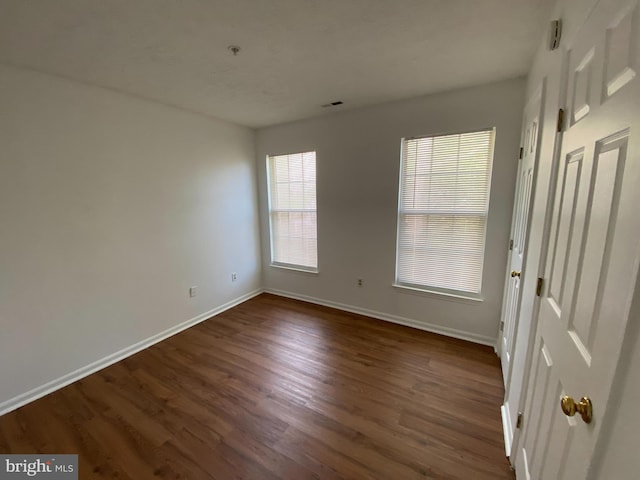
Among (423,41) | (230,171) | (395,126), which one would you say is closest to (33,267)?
(230,171)

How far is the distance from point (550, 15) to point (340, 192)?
2.21 meters

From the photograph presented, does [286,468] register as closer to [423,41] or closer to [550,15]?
[423,41]

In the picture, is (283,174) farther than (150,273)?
Yes

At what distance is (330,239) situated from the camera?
3506mm

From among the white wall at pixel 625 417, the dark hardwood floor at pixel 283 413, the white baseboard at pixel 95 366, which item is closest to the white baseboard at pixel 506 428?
the dark hardwood floor at pixel 283 413

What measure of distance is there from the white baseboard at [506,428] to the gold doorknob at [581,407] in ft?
3.65

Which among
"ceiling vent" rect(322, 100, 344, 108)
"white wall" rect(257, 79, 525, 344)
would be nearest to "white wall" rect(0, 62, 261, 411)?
"white wall" rect(257, 79, 525, 344)

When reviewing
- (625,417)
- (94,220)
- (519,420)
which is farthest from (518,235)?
(94,220)

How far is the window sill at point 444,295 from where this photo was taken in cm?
271

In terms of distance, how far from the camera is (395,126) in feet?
9.33

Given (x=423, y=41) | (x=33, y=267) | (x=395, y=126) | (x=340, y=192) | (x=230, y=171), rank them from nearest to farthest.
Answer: (x=423, y=41), (x=33, y=267), (x=395, y=126), (x=340, y=192), (x=230, y=171)

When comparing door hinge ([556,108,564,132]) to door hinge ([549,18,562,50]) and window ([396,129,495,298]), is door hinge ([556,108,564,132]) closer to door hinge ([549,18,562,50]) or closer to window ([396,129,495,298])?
door hinge ([549,18,562,50])

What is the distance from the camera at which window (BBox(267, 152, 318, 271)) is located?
3613mm

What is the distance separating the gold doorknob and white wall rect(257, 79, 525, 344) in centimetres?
204
